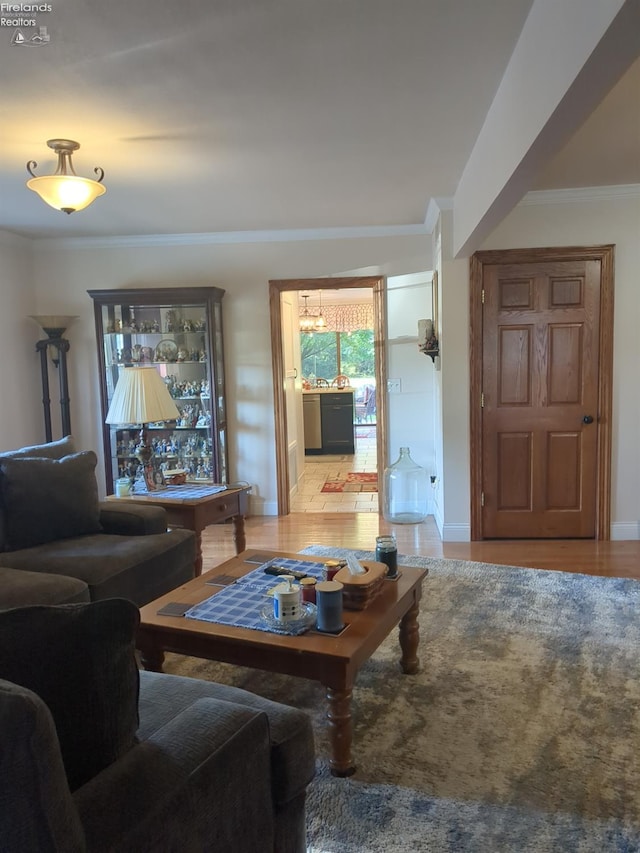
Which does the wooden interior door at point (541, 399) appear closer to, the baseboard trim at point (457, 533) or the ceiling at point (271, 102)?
the baseboard trim at point (457, 533)

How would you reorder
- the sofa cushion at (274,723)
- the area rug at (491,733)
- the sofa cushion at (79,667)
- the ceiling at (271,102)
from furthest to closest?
the ceiling at (271,102), the area rug at (491,733), the sofa cushion at (274,723), the sofa cushion at (79,667)

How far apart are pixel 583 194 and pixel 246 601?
3659 mm

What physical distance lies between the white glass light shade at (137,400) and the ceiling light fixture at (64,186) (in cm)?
107

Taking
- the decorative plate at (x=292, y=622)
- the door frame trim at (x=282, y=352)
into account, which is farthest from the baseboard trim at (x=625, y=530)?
the decorative plate at (x=292, y=622)

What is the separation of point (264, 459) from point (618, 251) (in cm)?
325

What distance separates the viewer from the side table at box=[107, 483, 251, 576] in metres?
3.57

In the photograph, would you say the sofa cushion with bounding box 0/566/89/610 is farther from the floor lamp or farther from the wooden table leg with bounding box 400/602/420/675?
the floor lamp

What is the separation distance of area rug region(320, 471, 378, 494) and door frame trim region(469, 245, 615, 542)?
6.97ft

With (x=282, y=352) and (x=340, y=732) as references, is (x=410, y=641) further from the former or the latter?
(x=282, y=352)

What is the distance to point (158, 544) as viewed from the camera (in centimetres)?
314

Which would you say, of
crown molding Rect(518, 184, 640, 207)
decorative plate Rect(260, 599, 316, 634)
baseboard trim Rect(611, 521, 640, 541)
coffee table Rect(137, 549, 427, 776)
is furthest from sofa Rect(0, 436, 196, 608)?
crown molding Rect(518, 184, 640, 207)

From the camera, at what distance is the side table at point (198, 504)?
3.57 meters

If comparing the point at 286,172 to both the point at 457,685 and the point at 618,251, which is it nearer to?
the point at 618,251

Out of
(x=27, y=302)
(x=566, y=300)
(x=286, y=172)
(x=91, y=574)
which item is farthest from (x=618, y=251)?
(x=27, y=302)
